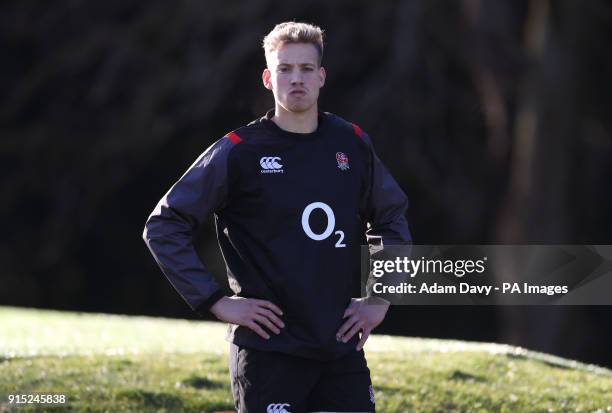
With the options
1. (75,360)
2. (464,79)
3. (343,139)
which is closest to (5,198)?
(464,79)

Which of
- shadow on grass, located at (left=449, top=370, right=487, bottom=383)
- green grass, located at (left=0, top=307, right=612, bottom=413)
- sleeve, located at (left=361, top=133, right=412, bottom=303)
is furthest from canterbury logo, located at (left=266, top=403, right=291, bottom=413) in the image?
shadow on grass, located at (left=449, top=370, right=487, bottom=383)

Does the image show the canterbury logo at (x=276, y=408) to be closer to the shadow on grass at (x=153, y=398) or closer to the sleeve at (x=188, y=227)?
the sleeve at (x=188, y=227)

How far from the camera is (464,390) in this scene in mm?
7418

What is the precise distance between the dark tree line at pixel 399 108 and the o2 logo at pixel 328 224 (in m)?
11.3

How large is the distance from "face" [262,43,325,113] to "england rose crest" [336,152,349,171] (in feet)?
0.78

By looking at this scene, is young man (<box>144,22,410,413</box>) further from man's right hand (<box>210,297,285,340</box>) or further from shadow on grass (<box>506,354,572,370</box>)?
shadow on grass (<box>506,354,572,370</box>)

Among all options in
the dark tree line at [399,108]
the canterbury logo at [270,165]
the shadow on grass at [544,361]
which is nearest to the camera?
the canterbury logo at [270,165]

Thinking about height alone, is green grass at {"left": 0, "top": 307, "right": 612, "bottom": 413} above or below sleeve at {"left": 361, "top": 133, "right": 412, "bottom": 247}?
below

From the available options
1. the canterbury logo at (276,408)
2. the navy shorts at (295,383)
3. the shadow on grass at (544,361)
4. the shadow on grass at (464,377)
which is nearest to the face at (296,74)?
the navy shorts at (295,383)

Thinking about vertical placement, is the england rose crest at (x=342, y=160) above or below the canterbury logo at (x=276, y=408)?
above

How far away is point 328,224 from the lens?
5004 mm

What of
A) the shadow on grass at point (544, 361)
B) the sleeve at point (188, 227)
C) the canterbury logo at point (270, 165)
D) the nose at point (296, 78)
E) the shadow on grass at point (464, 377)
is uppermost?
the nose at point (296, 78)

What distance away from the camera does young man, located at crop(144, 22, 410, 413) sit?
4.95 metres

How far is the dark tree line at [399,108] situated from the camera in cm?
1689
